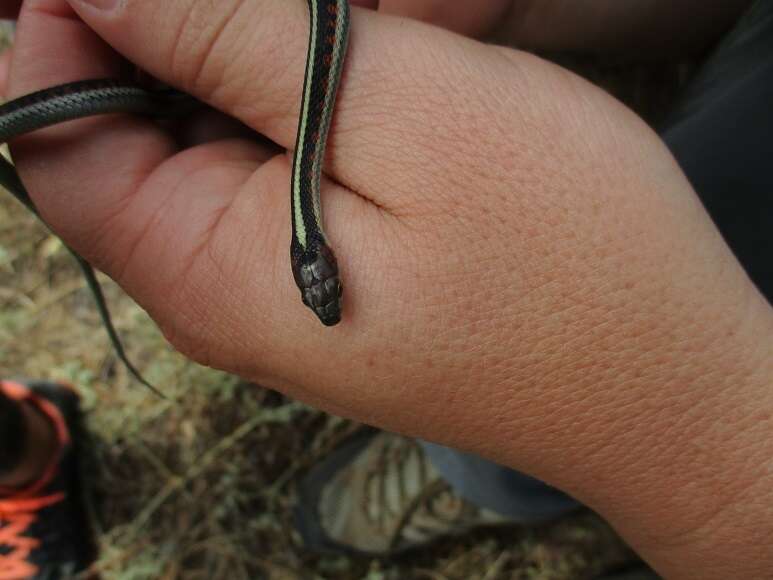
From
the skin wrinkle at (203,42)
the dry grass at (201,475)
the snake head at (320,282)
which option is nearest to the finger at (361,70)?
the skin wrinkle at (203,42)

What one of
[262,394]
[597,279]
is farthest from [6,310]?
[597,279]

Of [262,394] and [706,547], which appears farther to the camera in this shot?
[262,394]

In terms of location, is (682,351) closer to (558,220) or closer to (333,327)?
(558,220)

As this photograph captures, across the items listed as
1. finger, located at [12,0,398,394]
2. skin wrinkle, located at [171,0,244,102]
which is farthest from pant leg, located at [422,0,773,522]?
skin wrinkle, located at [171,0,244,102]

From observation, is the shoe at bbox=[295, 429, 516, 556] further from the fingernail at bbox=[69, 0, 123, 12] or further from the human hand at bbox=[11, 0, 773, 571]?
the fingernail at bbox=[69, 0, 123, 12]

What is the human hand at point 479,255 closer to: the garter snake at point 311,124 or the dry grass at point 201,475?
the garter snake at point 311,124

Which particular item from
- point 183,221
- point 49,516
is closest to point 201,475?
point 49,516
